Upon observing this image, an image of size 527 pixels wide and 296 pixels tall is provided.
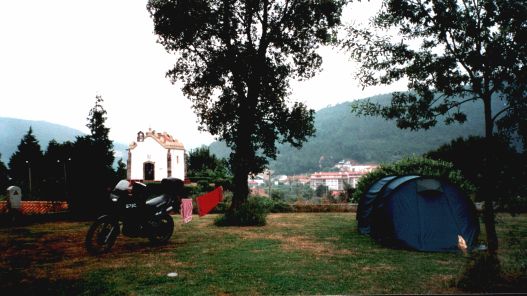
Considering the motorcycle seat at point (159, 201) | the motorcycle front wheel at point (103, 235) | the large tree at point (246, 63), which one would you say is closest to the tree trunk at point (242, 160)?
the large tree at point (246, 63)

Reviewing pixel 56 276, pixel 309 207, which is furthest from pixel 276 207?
pixel 56 276

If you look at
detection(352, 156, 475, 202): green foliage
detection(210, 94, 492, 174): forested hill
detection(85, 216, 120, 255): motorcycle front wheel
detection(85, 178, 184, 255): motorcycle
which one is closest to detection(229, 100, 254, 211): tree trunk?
detection(85, 178, 184, 255): motorcycle

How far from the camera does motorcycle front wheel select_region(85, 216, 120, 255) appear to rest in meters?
8.06

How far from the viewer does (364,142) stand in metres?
99.2

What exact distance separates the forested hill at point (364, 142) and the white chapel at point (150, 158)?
35.6m

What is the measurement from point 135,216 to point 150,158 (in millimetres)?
43176

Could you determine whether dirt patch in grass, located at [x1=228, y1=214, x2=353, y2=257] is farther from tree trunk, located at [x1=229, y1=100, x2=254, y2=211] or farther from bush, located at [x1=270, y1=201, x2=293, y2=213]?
bush, located at [x1=270, y1=201, x2=293, y2=213]

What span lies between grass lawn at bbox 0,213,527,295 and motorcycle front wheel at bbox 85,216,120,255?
22 cm

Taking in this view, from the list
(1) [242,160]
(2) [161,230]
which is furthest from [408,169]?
(2) [161,230]

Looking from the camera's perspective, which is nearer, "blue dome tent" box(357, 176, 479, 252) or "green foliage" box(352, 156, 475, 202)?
"blue dome tent" box(357, 176, 479, 252)

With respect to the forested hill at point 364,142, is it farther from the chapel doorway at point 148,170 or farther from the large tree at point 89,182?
the large tree at point 89,182

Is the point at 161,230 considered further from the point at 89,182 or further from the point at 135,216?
the point at 89,182

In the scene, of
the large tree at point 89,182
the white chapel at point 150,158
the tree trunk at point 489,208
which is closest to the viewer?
the tree trunk at point 489,208

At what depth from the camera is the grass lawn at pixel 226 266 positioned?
5508 millimetres
